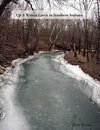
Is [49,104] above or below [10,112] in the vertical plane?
below

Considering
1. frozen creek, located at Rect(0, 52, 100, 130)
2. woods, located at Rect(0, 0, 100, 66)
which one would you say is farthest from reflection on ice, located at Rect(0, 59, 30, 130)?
woods, located at Rect(0, 0, 100, 66)

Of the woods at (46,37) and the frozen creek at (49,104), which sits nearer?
the frozen creek at (49,104)

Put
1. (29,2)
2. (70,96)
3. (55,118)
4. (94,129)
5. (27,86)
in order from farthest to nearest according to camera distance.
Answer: (27,86) < (70,96) < (55,118) < (94,129) < (29,2)

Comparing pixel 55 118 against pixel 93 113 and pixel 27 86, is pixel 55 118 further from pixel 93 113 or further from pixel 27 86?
pixel 27 86

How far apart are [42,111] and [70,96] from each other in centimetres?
382

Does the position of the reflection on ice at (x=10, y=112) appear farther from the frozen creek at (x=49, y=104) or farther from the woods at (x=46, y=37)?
the woods at (x=46, y=37)

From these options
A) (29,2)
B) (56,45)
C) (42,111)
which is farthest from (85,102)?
(56,45)

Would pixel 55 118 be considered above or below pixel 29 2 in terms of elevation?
below

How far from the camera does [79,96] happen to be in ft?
52.7

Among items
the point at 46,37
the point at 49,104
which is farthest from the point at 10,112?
the point at 46,37

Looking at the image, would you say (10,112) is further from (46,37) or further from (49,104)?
(46,37)

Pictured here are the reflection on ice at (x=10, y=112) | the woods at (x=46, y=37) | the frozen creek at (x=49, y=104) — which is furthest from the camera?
the woods at (x=46, y=37)

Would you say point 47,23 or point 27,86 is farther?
point 47,23

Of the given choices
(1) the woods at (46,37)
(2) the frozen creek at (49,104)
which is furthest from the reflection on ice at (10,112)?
(1) the woods at (46,37)
